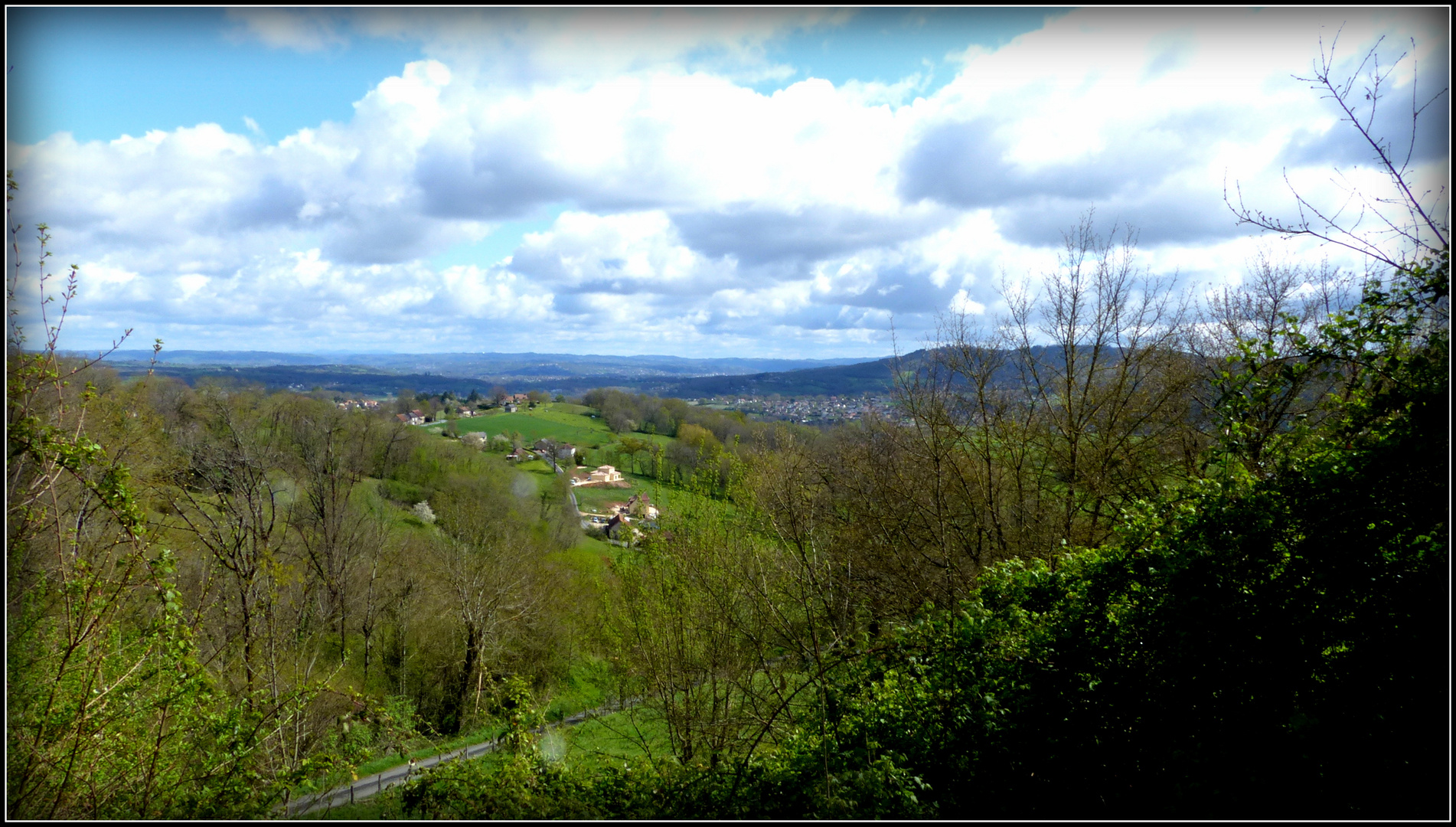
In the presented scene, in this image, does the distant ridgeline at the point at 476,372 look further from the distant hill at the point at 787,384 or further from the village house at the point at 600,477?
the village house at the point at 600,477

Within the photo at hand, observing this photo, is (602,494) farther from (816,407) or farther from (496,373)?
(496,373)

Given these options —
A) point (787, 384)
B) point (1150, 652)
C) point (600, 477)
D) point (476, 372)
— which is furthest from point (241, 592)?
point (476, 372)

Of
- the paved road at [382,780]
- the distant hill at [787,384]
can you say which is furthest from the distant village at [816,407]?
the paved road at [382,780]

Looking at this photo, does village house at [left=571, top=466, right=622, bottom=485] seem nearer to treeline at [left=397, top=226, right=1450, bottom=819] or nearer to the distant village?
the distant village

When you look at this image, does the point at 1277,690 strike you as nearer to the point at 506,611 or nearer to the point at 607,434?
the point at 506,611

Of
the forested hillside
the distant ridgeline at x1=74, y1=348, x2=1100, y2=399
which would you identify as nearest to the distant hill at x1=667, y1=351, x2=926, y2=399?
the distant ridgeline at x1=74, y1=348, x2=1100, y2=399

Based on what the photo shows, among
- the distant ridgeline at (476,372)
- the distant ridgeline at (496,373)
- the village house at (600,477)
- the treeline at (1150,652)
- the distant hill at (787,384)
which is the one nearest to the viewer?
the treeline at (1150,652)

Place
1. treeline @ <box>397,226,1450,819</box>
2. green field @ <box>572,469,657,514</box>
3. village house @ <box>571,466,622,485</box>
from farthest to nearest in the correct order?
village house @ <box>571,466,622,485</box> → green field @ <box>572,469,657,514</box> → treeline @ <box>397,226,1450,819</box>

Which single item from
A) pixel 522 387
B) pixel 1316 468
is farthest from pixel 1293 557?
pixel 522 387
